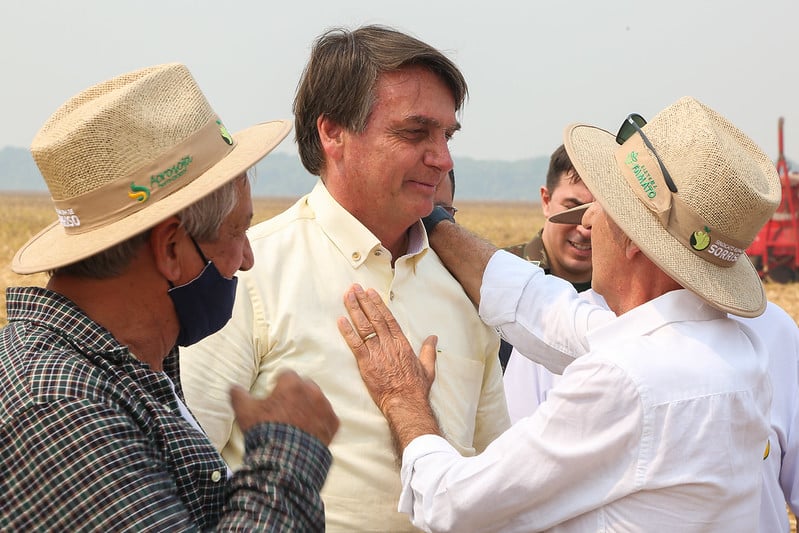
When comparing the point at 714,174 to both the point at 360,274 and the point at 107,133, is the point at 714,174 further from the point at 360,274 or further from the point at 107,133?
the point at 107,133

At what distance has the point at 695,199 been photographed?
2676 mm

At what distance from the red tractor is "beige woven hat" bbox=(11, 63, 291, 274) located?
2070 centimetres

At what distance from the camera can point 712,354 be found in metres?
2.67

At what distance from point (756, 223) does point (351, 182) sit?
146 cm

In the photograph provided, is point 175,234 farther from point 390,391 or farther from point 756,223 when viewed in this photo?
point 756,223

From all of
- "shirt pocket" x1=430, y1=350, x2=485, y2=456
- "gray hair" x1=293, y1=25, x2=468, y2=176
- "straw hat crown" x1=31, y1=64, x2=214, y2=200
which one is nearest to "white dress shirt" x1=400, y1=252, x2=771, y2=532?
"shirt pocket" x1=430, y1=350, x2=485, y2=456

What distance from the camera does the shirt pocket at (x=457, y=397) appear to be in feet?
10.8

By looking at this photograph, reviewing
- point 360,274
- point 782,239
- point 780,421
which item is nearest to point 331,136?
point 360,274

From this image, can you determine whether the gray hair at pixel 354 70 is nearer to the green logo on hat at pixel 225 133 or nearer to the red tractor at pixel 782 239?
the green logo on hat at pixel 225 133

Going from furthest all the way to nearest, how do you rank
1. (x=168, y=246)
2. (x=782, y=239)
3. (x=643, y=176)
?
(x=782, y=239) → (x=643, y=176) → (x=168, y=246)

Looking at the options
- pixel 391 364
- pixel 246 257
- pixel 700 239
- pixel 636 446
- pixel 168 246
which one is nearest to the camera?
pixel 168 246

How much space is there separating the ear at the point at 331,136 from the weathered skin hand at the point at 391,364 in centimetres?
56

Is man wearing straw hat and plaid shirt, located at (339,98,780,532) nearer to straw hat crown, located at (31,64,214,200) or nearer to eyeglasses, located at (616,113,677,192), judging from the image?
eyeglasses, located at (616,113,677,192)

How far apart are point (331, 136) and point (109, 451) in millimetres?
1893
